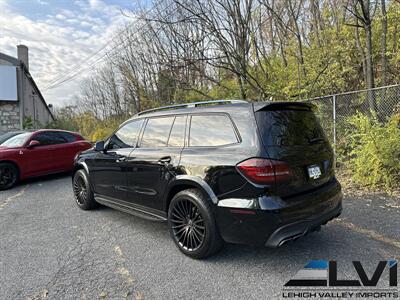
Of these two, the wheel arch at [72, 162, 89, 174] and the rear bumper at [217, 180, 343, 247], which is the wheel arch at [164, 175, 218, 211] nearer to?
the rear bumper at [217, 180, 343, 247]

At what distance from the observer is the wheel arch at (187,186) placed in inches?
121

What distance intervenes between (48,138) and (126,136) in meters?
5.18

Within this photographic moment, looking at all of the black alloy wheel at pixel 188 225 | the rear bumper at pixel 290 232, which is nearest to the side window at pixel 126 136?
the black alloy wheel at pixel 188 225

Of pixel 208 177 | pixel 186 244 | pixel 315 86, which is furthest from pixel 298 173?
pixel 315 86

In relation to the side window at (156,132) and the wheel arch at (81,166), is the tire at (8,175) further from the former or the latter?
the side window at (156,132)

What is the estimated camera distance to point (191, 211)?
3367mm

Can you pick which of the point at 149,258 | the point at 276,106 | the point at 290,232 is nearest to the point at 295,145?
the point at 276,106

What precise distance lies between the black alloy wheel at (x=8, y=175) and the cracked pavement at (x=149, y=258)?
3019 mm

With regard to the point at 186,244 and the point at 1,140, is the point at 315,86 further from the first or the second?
the point at 1,140

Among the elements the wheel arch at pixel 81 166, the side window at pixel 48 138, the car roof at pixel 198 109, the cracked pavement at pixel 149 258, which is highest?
the car roof at pixel 198 109

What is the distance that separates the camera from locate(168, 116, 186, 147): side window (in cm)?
363

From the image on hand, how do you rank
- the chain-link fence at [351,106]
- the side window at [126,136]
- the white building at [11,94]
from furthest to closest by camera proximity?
1. the white building at [11,94]
2. the chain-link fence at [351,106]
3. the side window at [126,136]

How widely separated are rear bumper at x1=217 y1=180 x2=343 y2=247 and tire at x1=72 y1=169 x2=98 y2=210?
3.11 m

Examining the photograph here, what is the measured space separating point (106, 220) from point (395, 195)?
206 inches
